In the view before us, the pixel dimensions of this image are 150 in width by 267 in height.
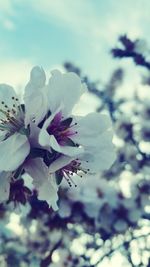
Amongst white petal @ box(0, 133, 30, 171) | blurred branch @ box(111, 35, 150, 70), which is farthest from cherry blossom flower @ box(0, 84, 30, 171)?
blurred branch @ box(111, 35, 150, 70)

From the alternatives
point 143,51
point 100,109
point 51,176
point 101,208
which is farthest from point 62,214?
point 51,176

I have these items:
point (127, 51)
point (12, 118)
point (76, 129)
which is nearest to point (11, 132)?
point (12, 118)

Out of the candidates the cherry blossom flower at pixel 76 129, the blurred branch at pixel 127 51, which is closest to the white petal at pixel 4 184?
the cherry blossom flower at pixel 76 129

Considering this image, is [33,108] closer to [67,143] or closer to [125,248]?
[67,143]

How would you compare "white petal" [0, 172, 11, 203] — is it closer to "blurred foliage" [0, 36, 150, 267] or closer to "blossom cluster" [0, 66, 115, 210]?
"blossom cluster" [0, 66, 115, 210]

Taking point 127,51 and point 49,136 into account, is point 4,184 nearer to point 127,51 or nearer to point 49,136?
point 49,136

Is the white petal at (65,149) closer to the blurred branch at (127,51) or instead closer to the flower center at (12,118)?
the flower center at (12,118)
